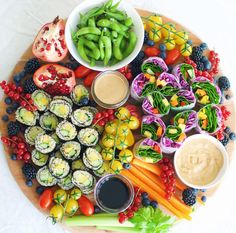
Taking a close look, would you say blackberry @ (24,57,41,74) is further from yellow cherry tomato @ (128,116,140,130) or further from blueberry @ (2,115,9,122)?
yellow cherry tomato @ (128,116,140,130)

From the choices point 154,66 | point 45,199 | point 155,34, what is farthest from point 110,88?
point 45,199

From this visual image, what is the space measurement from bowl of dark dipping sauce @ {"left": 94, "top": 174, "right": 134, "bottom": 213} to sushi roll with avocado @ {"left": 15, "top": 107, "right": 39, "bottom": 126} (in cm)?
38

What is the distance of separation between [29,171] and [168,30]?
85cm

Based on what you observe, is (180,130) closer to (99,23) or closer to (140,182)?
(140,182)

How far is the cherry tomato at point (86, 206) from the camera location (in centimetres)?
185

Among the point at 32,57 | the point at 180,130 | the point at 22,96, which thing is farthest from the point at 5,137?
the point at 180,130

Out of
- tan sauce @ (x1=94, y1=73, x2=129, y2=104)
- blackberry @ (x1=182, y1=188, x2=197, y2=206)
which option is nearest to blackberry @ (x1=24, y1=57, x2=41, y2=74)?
tan sauce @ (x1=94, y1=73, x2=129, y2=104)

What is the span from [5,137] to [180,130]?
73cm

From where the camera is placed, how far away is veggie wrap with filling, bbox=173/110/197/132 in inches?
74.1

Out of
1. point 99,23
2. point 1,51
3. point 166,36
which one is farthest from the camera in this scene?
point 1,51

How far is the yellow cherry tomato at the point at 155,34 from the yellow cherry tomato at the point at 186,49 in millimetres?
115

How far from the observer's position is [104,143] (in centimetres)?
186

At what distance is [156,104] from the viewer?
6.17ft

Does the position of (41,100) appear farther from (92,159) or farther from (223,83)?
(223,83)
